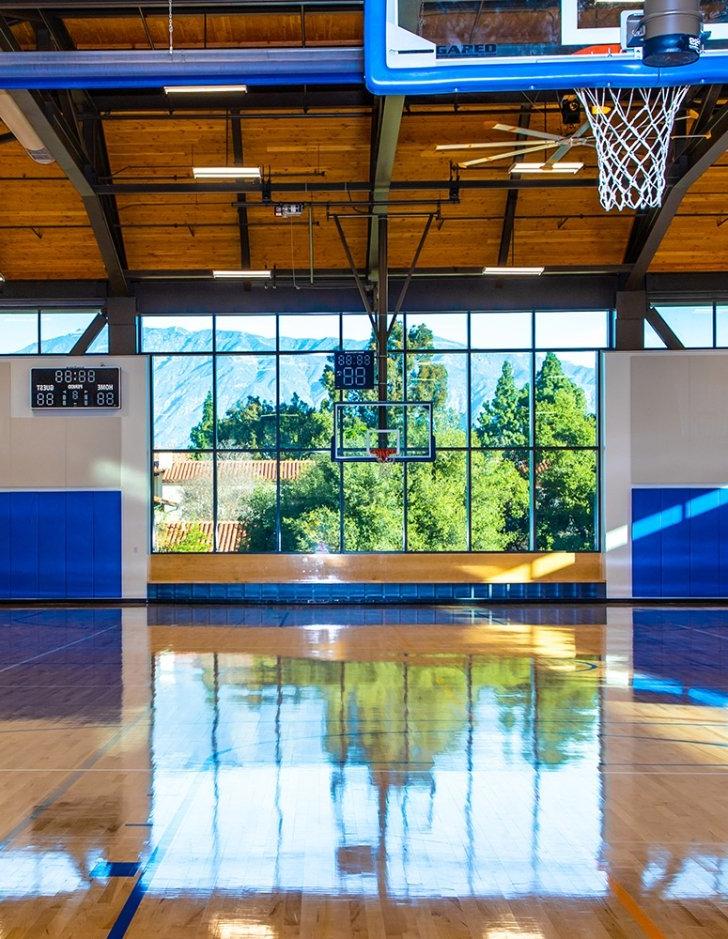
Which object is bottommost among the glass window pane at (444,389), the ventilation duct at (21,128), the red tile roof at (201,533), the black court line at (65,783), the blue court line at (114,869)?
the black court line at (65,783)

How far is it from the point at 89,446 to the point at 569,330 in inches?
428

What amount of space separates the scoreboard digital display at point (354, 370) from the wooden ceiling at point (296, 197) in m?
2.12

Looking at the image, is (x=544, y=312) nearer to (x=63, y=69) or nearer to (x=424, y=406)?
(x=424, y=406)

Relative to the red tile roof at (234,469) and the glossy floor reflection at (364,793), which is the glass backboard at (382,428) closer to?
the red tile roof at (234,469)

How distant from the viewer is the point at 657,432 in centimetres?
2306

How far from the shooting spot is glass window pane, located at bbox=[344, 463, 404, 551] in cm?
2356

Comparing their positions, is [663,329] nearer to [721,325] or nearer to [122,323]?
[721,325]

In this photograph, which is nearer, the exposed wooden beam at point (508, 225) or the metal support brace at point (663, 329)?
the exposed wooden beam at point (508, 225)

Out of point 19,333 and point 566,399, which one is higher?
point 19,333

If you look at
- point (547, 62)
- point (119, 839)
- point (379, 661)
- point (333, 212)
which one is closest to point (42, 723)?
point (119, 839)

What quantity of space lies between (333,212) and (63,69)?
1152 cm

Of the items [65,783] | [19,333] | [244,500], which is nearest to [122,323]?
[19,333]

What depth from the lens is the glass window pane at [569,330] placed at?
23.4m

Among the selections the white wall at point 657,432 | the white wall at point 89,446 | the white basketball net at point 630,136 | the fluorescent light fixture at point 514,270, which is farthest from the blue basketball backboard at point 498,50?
the white wall at point 89,446
